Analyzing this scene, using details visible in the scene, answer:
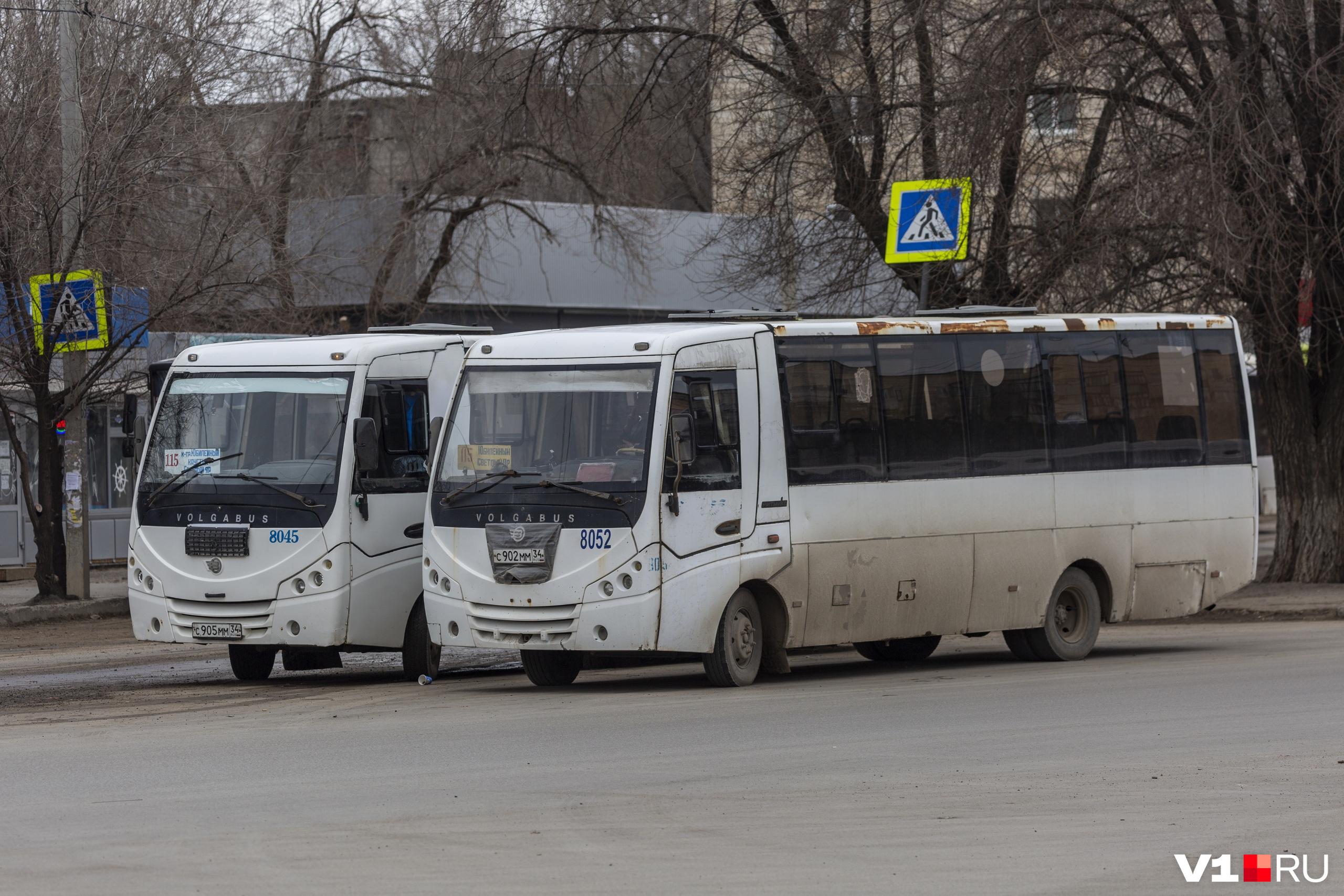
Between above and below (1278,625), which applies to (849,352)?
above

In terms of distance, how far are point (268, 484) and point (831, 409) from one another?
4520 millimetres

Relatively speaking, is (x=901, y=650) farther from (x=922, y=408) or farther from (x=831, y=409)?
(x=831, y=409)

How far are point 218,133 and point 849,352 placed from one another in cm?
1409

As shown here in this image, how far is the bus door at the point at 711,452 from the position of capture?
1405 centimetres

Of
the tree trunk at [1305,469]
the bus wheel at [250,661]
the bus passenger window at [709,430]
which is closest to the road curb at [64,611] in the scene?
the bus wheel at [250,661]

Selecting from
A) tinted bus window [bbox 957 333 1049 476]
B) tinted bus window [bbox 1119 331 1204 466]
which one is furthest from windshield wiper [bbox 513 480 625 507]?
tinted bus window [bbox 1119 331 1204 466]

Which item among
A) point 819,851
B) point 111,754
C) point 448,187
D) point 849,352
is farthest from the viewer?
point 448,187

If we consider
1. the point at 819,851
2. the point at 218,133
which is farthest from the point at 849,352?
the point at 218,133

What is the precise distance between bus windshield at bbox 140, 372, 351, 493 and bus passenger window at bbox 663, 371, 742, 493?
3.00 metres

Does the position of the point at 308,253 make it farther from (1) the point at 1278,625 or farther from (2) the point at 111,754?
(2) the point at 111,754

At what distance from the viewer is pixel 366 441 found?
15023 mm

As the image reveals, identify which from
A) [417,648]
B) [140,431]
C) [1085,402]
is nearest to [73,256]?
Answer: [140,431]

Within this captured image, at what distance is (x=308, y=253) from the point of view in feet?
101

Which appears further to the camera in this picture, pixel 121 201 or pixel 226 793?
pixel 121 201
